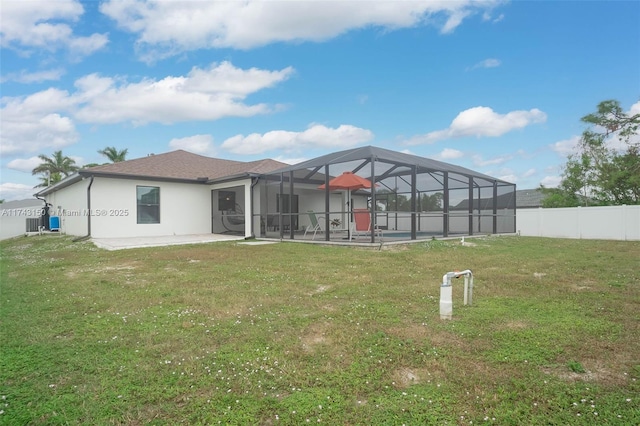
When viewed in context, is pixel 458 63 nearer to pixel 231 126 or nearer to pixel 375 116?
pixel 375 116

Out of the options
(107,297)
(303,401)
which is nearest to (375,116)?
(107,297)

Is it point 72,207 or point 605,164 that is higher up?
point 605,164

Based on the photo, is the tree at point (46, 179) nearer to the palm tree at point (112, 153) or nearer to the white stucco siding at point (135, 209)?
the palm tree at point (112, 153)

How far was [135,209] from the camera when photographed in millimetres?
13570

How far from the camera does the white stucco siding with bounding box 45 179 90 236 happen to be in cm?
1390

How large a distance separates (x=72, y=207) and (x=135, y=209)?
187 inches

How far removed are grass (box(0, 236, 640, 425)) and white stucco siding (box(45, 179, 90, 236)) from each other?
9.58 meters

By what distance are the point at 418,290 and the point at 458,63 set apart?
36.4ft

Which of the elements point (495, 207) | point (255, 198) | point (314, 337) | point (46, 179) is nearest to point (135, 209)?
point (255, 198)

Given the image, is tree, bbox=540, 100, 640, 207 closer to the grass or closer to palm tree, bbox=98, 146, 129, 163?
the grass

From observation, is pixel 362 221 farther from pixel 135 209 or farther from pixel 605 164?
pixel 605 164

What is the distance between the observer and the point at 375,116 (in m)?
15.7

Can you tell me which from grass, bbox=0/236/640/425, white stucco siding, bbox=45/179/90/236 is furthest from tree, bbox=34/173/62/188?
grass, bbox=0/236/640/425

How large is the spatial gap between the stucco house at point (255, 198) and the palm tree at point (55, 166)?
20.1 metres
